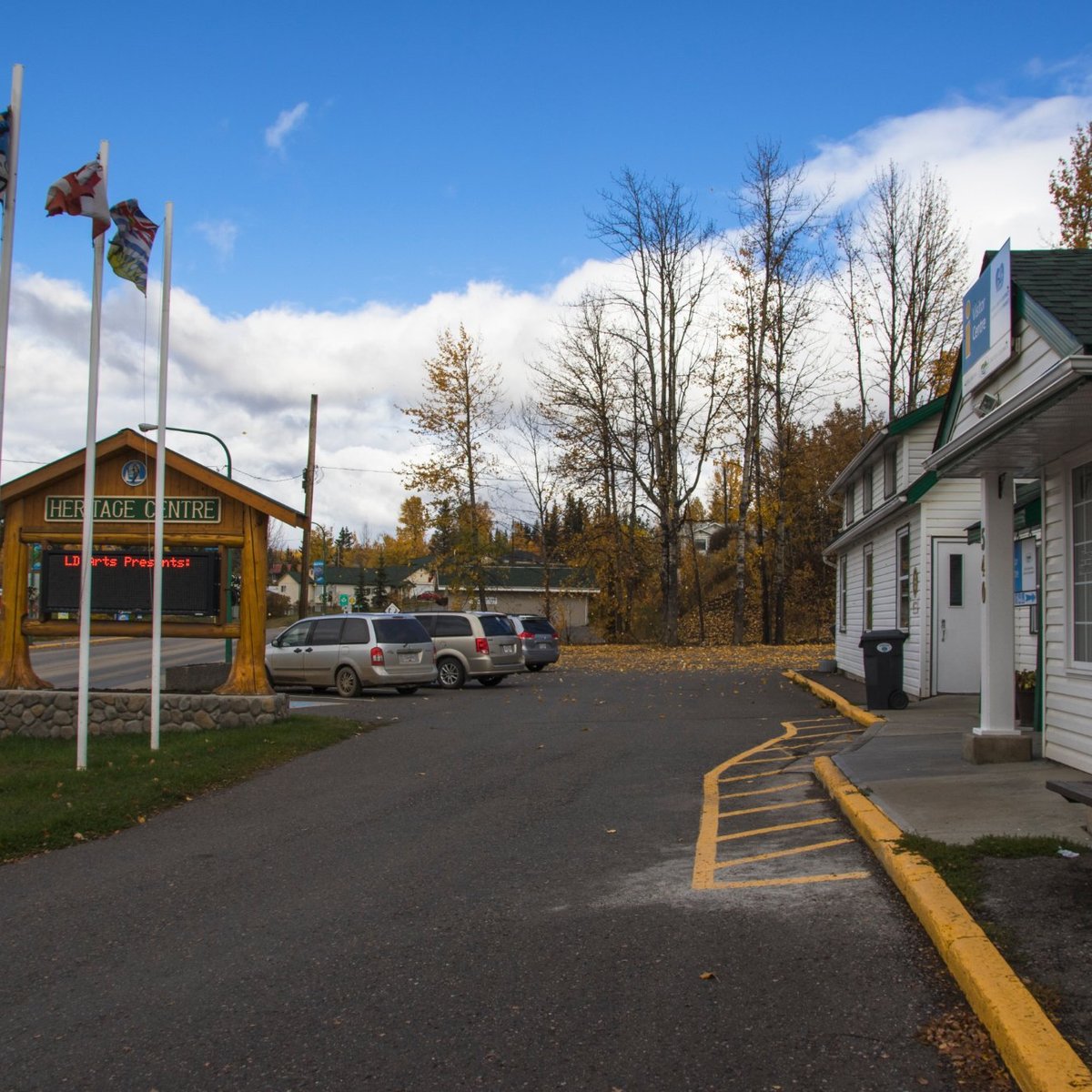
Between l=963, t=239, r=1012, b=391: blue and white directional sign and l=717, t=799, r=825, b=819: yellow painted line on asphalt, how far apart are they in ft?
13.9

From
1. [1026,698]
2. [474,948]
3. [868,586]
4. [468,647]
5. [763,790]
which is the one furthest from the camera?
[468,647]

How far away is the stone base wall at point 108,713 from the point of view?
14547 mm

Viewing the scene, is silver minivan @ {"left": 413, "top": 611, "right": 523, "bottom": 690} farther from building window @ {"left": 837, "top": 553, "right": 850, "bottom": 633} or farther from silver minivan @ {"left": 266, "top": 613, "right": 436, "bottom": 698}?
building window @ {"left": 837, "top": 553, "right": 850, "bottom": 633}

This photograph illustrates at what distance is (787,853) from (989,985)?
305 cm

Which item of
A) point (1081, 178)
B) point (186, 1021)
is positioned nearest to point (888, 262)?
point (1081, 178)

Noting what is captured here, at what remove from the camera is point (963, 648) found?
17562mm

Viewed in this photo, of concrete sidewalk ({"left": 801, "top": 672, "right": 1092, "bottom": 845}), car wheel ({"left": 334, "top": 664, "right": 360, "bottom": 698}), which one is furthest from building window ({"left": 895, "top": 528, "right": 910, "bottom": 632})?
car wheel ({"left": 334, "top": 664, "right": 360, "bottom": 698})

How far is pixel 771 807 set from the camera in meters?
9.30

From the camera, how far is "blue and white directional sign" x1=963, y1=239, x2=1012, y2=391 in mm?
9679

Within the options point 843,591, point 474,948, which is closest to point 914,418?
point 843,591

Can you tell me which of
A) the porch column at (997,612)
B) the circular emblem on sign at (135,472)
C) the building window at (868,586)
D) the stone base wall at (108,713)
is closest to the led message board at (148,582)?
the circular emblem on sign at (135,472)

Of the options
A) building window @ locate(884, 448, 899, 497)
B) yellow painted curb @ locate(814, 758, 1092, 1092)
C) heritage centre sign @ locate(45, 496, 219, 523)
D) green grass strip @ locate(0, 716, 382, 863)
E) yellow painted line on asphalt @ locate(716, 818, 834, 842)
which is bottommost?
green grass strip @ locate(0, 716, 382, 863)

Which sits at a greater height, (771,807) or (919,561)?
(919,561)

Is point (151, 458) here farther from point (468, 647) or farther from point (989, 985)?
point (989, 985)
